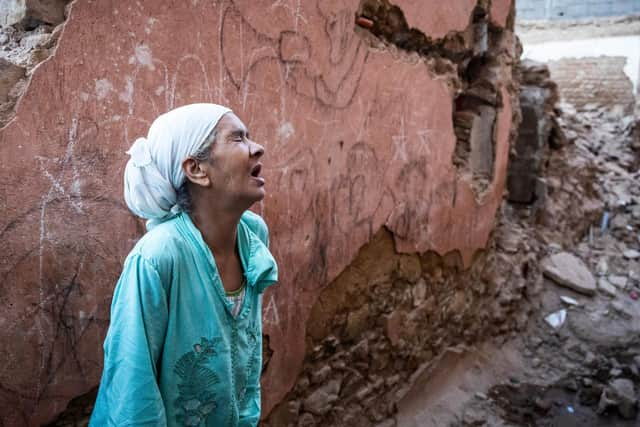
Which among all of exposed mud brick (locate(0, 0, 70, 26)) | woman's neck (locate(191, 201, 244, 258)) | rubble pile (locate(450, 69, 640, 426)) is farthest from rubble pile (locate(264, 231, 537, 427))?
exposed mud brick (locate(0, 0, 70, 26))

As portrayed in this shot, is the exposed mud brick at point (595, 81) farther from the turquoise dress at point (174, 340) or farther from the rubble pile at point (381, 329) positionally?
the turquoise dress at point (174, 340)

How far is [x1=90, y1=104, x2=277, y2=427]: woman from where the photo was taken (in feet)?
3.54

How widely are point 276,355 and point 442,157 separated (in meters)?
1.77

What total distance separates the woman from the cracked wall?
1.20ft

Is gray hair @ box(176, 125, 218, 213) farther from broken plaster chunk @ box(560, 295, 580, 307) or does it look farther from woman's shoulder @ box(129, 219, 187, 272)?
broken plaster chunk @ box(560, 295, 580, 307)

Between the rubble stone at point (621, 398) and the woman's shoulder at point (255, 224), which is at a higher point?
the woman's shoulder at point (255, 224)

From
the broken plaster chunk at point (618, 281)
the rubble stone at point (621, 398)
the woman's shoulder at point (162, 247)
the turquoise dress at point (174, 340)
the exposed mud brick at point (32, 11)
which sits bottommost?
the rubble stone at point (621, 398)

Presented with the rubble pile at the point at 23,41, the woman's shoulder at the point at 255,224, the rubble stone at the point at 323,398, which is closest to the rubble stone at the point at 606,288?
the rubble stone at the point at 323,398

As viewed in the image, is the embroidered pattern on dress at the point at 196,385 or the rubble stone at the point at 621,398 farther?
the rubble stone at the point at 621,398

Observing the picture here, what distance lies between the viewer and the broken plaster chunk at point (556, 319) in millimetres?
4180

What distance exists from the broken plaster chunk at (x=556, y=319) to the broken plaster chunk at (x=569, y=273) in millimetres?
334

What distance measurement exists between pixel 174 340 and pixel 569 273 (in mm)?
4383


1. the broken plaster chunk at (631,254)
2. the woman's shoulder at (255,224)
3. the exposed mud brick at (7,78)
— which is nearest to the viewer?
the exposed mud brick at (7,78)

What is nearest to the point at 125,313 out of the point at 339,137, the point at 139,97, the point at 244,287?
the point at 244,287
